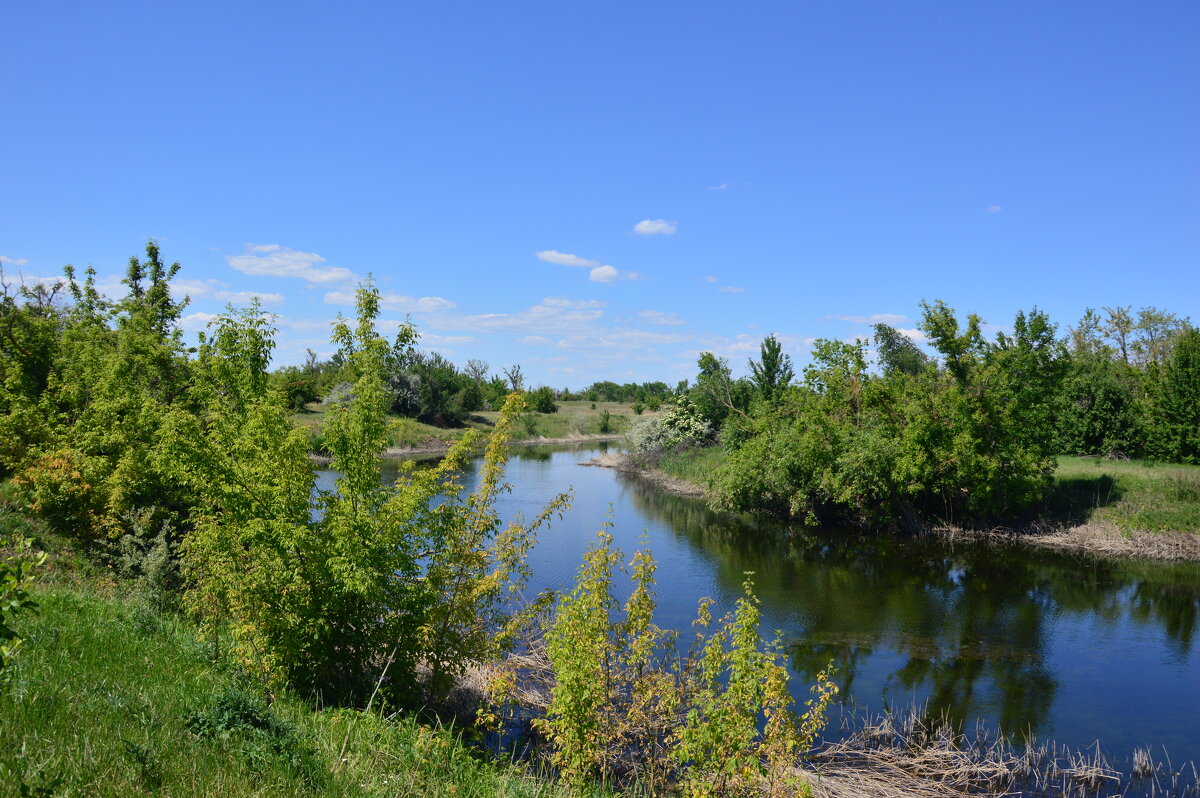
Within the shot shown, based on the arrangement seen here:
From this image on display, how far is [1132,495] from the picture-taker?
25.4m

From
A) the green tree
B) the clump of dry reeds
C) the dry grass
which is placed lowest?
the clump of dry reeds

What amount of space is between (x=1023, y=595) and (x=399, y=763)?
1884cm

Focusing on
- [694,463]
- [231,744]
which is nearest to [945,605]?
[231,744]

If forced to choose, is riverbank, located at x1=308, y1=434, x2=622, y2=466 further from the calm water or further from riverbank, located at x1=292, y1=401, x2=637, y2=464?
the calm water

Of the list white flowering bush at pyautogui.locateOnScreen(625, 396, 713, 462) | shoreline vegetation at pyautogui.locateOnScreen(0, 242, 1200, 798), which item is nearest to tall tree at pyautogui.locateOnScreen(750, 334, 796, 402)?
white flowering bush at pyautogui.locateOnScreen(625, 396, 713, 462)

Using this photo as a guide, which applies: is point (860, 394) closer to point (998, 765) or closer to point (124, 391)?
point (998, 765)

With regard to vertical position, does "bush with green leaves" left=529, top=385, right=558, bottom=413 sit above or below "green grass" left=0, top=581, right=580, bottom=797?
above

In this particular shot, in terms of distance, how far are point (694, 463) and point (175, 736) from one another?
3787 centimetres

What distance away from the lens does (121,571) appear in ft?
42.1

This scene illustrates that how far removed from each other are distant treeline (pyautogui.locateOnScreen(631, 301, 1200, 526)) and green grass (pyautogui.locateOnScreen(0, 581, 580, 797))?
71.6 feet

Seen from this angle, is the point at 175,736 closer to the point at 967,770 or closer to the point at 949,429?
the point at 967,770

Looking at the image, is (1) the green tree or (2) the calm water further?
(1) the green tree

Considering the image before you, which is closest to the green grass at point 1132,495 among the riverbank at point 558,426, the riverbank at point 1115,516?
the riverbank at point 1115,516

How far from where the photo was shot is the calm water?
12.5m
